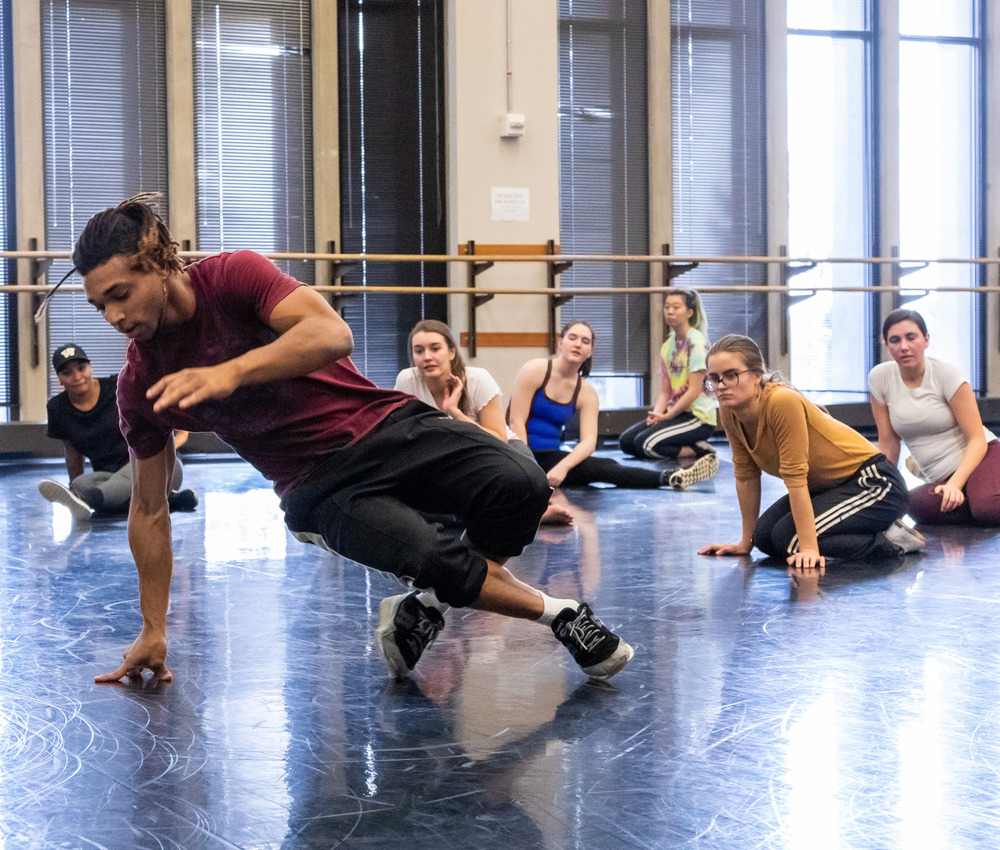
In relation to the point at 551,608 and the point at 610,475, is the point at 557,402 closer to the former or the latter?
the point at 610,475

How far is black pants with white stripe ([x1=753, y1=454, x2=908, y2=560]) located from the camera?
3307 millimetres

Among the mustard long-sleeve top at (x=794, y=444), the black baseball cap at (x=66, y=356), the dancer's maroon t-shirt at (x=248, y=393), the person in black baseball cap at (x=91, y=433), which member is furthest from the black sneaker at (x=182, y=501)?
the dancer's maroon t-shirt at (x=248, y=393)

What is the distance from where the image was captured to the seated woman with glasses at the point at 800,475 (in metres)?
3.01

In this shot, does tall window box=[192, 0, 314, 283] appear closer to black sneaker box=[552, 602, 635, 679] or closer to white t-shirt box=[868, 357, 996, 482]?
white t-shirt box=[868, 357, 996, 482]

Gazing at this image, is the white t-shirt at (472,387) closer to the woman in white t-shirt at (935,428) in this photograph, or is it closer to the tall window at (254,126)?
the woman in white t-shirt at (935,428)

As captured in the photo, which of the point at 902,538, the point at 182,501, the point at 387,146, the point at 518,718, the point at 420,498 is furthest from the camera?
the point at 387,146

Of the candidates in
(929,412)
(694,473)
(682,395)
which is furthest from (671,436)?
(929,412)

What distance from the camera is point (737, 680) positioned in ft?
6.91

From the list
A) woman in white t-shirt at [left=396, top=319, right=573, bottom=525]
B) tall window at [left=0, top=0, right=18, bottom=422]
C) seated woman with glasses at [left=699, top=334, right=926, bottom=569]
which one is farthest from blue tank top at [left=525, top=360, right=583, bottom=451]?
tall window at [left=0, top=0, right=18, bottom=422]

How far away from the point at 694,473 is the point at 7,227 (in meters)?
4.37

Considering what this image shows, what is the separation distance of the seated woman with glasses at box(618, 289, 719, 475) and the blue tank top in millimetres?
1132

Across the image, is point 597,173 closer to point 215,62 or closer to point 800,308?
point 800,308

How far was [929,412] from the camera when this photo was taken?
12.7 feet

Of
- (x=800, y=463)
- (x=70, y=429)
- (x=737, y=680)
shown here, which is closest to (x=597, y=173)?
(x=70, y=429)
